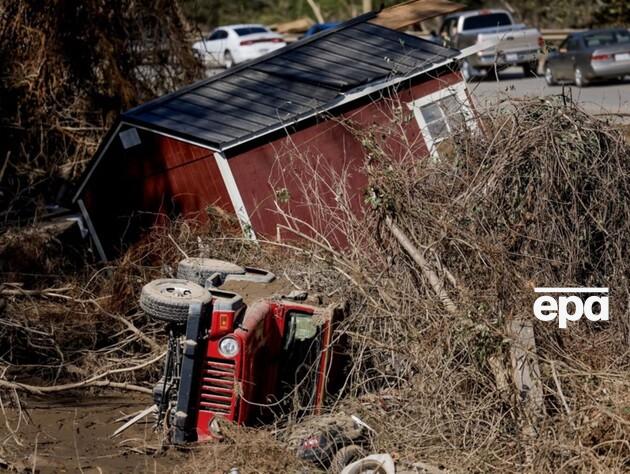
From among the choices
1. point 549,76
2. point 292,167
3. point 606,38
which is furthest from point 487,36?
point 292,167

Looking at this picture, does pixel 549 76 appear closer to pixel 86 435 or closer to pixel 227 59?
pixel 227 59

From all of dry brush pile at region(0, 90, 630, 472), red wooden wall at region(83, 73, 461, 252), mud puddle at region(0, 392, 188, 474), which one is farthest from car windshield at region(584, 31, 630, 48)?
mud puddle at region(0, 392, 188, 474)

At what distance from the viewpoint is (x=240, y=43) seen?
36.6m

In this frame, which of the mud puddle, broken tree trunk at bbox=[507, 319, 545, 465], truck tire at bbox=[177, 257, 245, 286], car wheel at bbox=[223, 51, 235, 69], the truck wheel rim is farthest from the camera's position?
car wheel at bbox=[223, 51, 235, 69]

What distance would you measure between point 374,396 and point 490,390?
1034 millimetres

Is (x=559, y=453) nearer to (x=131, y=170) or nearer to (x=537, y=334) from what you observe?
(x=537, y=334)

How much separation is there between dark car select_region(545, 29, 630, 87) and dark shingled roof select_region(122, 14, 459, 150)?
11.7m

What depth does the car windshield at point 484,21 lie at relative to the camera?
3253cm

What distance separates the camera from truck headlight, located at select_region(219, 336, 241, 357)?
27.3ft

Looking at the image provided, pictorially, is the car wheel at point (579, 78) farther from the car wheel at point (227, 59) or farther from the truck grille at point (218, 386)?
the truck grille at point (218, 386)

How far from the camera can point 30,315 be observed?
38.7ft

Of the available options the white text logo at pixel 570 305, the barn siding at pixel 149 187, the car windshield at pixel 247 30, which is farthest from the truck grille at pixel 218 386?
the car windshield at pixel 247 30

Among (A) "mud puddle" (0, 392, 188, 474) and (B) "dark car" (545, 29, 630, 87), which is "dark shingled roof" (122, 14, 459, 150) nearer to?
(A) "mud puddle" (0, 392, 188, 474)

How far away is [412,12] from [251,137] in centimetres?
438
